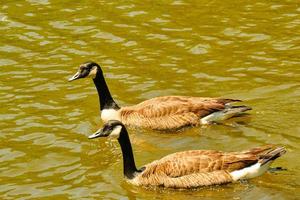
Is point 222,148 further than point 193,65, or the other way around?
point 193,65

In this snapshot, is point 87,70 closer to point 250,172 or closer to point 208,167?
point 208,167

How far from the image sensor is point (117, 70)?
20078mm

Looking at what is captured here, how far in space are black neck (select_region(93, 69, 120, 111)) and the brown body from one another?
386cm

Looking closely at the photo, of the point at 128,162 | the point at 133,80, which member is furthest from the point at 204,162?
the point at 133,80

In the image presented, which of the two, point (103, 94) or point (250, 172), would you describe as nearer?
point (250, 172)

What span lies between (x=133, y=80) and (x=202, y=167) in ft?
18.6

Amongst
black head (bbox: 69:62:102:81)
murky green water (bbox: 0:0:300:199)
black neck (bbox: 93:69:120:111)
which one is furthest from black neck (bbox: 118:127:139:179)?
black head (bbox: 69:62:102:81)

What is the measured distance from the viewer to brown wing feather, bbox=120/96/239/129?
16.9 m

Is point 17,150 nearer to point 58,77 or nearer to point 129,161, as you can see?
point 129,161

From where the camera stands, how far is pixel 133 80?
19.4 metres

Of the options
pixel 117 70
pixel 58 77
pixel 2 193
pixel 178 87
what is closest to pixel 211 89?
pixel 178 87

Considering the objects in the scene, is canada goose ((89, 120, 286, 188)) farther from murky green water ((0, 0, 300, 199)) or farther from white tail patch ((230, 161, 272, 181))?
murky green water ((0, 0, 300, 199))

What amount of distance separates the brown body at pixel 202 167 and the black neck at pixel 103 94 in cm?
386

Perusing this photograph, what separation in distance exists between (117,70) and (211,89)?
9.22ft
